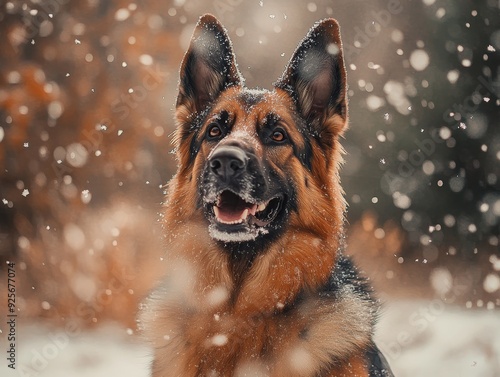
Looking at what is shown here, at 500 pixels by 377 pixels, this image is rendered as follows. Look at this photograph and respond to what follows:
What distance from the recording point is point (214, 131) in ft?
11.6

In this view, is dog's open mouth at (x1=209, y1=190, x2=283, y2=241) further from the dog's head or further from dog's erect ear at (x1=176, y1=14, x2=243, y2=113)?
dog's erect ear at (x1=176, y1=14, x2=243, y2=113)

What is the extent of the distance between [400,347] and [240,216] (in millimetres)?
4205

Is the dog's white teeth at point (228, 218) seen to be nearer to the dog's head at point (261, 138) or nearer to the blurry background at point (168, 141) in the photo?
the dog's head at point (261, 138)

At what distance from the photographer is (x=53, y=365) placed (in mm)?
5883

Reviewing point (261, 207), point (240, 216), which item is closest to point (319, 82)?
point (261, 207)

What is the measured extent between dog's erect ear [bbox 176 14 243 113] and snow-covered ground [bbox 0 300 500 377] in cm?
279

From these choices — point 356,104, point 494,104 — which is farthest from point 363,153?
point 494,104

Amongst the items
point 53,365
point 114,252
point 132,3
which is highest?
point 132,3

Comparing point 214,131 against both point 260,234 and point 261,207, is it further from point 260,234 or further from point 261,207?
point 260,234

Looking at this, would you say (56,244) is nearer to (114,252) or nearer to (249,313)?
(114,252)

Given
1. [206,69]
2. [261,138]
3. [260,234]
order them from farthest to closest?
[206,69] → [261,138] → [260,234]

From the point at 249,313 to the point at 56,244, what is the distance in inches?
187

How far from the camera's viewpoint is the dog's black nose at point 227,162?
3.04 m

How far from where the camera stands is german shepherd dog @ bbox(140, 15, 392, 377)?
317 centimetres
